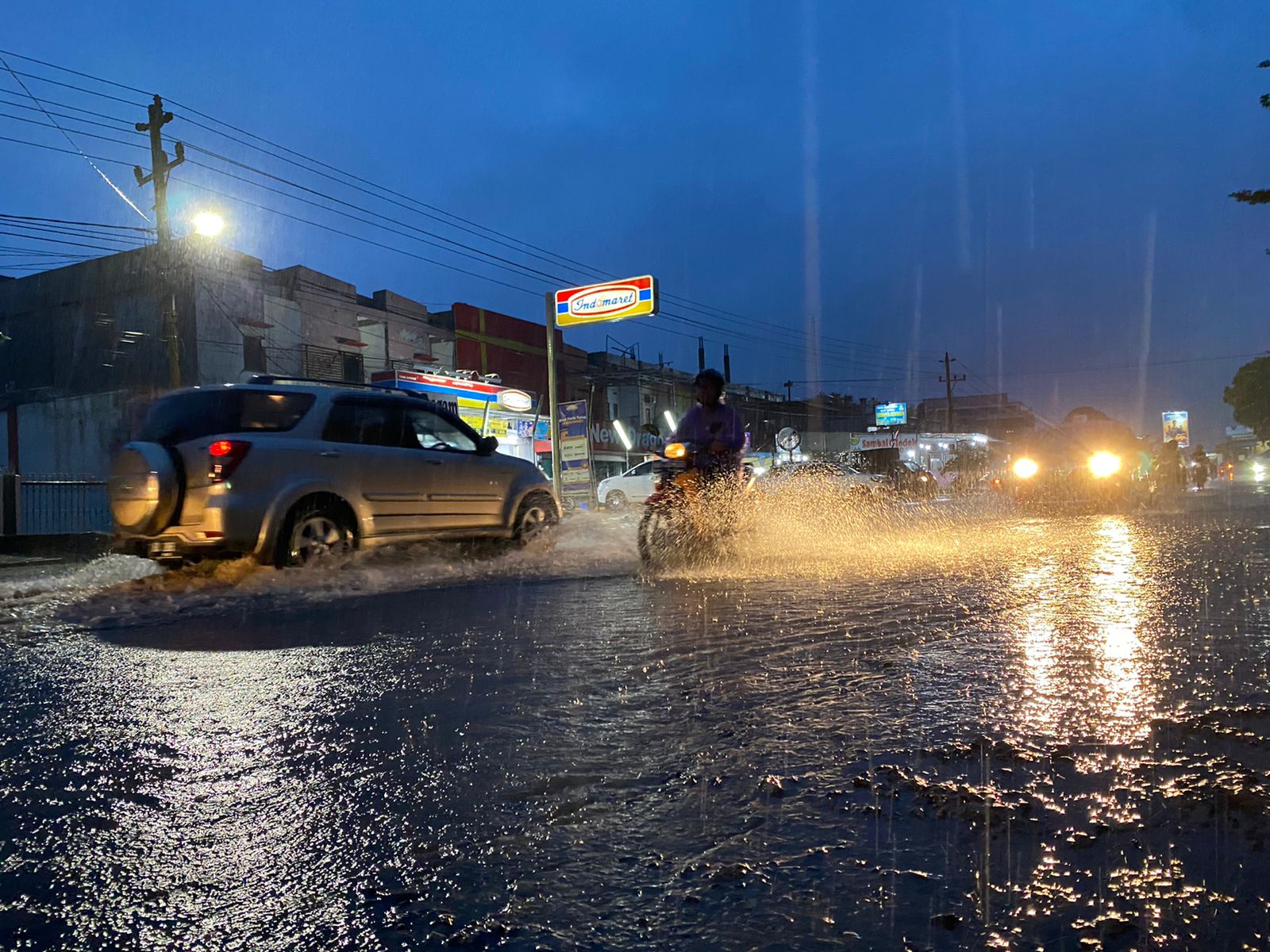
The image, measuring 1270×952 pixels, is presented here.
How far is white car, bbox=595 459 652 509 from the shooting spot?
981 inches

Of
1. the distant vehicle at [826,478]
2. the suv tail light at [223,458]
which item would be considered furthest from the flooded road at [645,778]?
the distant vehicle at [826,478]

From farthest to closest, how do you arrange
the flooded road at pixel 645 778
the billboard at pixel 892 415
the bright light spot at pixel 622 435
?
the billboard at pixel 892 415 → the bright light spot at pixel 622 435 → the flooded road at pixel 645 778

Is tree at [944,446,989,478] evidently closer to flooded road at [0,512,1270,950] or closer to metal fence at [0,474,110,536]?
metal fence at [0,474,110,536]

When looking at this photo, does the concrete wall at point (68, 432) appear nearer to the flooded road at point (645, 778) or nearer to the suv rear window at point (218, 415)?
the suv rear window at point (218, 415)

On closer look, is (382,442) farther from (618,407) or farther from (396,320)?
(618,407)

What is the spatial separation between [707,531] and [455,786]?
5.66 metres

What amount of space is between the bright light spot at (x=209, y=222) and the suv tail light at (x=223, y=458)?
1510 cm

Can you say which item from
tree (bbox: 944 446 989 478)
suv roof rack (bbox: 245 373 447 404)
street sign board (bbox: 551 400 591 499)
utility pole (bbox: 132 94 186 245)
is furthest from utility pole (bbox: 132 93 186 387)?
tree (bbox: 944 446 989 478)

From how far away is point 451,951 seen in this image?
174cm

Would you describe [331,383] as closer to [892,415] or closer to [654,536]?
[654,536]

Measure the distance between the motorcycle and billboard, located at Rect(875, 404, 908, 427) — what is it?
78773 millimetres

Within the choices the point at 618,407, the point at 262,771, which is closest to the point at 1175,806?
the point at 262,771

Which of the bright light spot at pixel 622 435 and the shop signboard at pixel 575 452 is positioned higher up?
the bright light spot at pixel 622 435

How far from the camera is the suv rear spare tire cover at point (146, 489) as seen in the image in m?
6.53
